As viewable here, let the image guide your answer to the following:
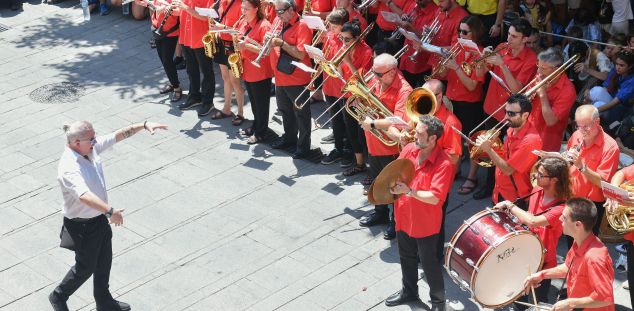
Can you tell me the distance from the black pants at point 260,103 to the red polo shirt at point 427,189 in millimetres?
3976

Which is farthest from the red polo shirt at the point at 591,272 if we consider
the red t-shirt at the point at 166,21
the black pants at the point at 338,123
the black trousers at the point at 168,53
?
the black trousers at the point at 168,53

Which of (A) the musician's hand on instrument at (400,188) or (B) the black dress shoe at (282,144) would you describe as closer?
(A) the musician's hand on instrument at (400,188)

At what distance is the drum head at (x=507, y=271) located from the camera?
6.80 m

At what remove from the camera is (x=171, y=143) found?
451 inches

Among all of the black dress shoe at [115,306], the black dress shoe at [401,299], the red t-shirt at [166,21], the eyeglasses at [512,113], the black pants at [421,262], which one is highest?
the eyeglasses at [512,113]

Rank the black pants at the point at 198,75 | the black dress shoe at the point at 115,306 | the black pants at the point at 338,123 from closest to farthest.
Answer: the black dress shoe at the point at 115,306
the black pants at the point at 338,123
the black pants at the point at 198,75

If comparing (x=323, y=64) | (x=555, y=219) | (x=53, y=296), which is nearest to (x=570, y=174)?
(x=555, y=219)

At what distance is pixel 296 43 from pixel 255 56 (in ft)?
2.08

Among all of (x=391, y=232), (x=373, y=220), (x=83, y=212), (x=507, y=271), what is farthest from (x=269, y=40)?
(x=507, y=271)

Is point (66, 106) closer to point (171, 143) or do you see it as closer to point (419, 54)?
point (171, 143)

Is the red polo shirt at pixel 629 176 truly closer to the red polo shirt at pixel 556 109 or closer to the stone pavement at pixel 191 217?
the stone pavement at pixel 191 217

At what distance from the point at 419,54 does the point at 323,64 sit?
1615mm

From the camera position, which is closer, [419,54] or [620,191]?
[620,191]

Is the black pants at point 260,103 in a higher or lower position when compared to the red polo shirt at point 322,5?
lower
